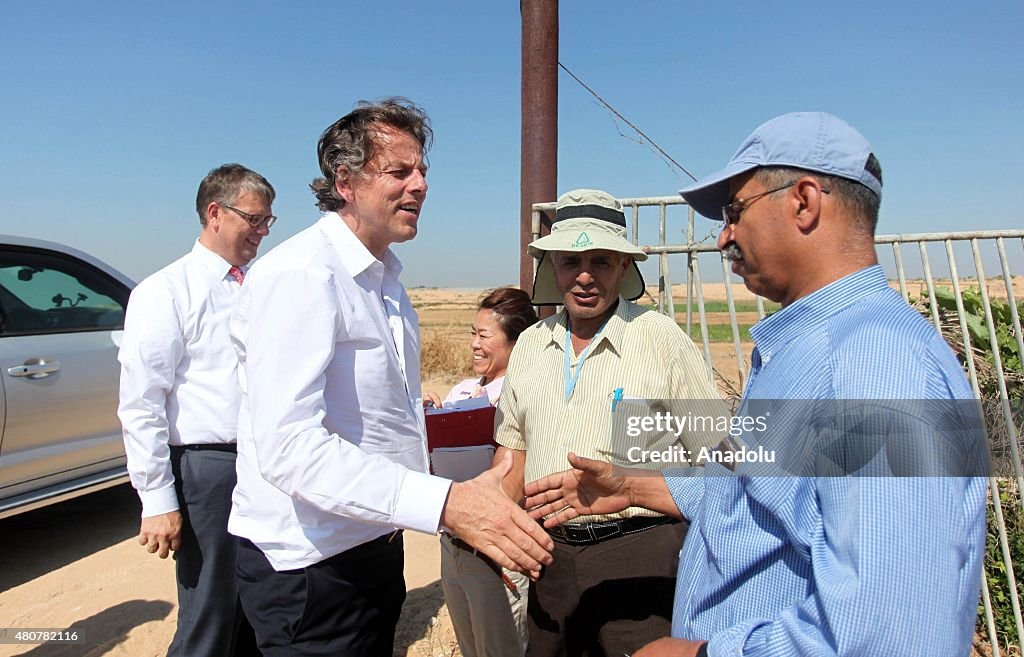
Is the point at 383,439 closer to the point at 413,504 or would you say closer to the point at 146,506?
the point at 413,504

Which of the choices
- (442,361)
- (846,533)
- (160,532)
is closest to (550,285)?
(160,532)

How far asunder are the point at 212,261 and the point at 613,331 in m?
1.72

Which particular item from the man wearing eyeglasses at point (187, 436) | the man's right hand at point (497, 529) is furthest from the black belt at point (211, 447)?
the man's right hand at point (497, 529)

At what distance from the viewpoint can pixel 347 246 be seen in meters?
1.76

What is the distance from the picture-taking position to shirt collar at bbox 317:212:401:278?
1.74 m

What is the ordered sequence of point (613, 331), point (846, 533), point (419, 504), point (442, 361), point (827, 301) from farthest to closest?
point (442, 361) < point (613, 331) < point (419, 504) < point (827, 301) < point (846, 533)

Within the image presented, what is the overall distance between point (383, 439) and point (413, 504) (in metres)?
0.25

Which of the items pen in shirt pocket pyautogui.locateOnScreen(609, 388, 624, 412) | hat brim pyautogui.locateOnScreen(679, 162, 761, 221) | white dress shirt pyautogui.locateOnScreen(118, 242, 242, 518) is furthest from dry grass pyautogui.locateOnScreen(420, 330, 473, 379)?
hat brim pyautogui.locateOnScreen(679, 162, 761, 221)

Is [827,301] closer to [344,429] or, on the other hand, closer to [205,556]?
[344,429]

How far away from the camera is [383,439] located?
5.66 ft

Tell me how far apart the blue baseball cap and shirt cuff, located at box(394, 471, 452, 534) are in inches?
35.6

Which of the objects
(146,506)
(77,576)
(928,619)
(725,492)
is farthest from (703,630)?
(77,576)

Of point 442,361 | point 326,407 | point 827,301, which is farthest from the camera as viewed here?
point 442,361

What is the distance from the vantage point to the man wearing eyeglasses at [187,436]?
246 cm
